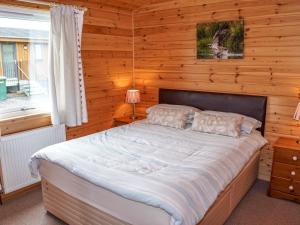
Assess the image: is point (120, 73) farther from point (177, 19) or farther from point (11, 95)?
point (11, 95)

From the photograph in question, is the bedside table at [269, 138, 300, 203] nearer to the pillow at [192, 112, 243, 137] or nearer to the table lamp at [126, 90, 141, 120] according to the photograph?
the pillow at [192, 112, 243, 137]

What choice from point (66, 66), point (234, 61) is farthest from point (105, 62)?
point (234, 61)

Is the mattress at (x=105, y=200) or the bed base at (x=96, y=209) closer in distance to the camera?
the mattress at (x=105, y=200)

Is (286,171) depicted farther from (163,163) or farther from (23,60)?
(23,60)

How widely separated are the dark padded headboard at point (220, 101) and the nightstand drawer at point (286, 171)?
0.53 m

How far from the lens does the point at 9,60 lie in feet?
10.1

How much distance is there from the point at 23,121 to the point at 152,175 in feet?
6.37

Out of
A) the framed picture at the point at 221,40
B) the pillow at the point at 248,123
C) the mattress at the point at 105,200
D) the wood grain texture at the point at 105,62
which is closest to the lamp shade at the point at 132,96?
the wood grain texture at the point at 105,62

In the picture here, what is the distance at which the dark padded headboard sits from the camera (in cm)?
323

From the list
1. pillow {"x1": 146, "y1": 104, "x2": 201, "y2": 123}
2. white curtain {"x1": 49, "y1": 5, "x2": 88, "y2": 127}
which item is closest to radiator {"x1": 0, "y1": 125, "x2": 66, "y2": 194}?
white curtain {"x1": 49, "y1": 5, "x2": 88, "y2": 127}

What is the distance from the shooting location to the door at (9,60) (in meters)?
3.03

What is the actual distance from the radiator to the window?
12.4 inches

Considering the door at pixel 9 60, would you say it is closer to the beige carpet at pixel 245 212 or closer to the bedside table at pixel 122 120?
the beige carpet at pixel 245 212

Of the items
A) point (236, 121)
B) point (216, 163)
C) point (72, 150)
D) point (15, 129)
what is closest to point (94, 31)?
point (15, 129)
